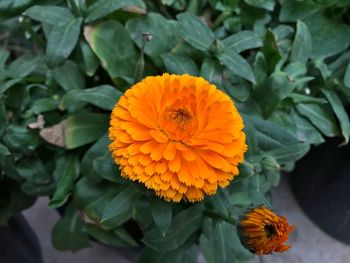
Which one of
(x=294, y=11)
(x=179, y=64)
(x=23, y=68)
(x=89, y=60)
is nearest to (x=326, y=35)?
(x=294, y=11)

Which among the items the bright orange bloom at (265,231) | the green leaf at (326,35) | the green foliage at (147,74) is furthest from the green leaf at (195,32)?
the bright orange bloom at (265,231)

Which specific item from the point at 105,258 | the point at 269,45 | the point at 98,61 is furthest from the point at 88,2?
the point at 105,258

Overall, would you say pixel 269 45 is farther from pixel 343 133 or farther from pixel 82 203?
pixel 82 203

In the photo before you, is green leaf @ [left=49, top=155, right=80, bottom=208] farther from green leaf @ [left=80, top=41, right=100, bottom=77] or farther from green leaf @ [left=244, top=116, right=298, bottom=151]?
green leaf @ [left=244, top=116, right=298, bottom=151]

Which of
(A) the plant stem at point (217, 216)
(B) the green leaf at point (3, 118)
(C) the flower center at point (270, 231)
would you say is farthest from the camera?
(B) the green leaf at point (3, 118)

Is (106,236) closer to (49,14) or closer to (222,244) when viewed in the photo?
(222,244)

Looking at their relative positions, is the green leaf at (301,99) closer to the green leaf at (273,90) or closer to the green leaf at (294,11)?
the green leaf at (273,90)

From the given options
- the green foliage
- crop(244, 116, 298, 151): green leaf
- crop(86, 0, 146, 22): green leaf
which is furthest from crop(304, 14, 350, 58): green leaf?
crop(86, 0, 146, 22): green leaf
